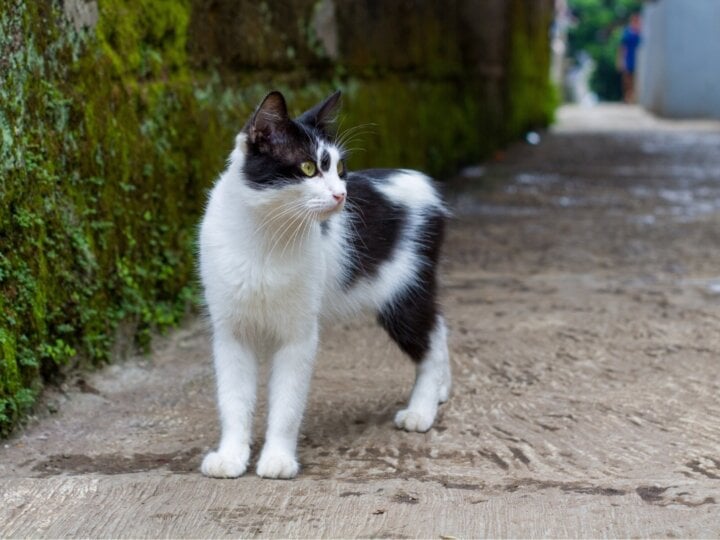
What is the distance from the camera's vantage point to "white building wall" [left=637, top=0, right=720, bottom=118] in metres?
18.1

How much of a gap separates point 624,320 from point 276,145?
88.2 inches

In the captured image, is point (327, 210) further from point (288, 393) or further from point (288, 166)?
point (288, 393)

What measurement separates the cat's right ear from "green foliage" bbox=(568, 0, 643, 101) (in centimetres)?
3144

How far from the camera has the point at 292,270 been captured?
9.73ft

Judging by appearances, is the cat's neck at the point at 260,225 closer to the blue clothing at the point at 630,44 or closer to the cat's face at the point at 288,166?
the cat's face at the point at 288,166

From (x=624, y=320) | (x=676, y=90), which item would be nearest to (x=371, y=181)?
(x=624, y=320)

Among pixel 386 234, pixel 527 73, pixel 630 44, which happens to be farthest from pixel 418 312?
pixel 630 44

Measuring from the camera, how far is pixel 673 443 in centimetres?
307

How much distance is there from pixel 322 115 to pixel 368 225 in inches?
19.0

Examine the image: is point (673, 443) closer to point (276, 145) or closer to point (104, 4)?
point (276, 145)

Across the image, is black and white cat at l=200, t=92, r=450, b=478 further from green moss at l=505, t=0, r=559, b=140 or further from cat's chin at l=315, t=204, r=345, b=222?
green moss at l=505, t=0, r=559, b=140

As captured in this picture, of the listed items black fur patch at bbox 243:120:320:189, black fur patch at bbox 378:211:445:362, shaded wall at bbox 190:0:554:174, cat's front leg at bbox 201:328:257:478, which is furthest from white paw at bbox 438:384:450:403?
shaded wall at bbox 190:0:554:174

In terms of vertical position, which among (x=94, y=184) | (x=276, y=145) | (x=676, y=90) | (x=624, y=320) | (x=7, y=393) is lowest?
(x=676, y=90)

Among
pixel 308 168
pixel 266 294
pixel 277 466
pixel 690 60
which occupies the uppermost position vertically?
pixel 308 168
